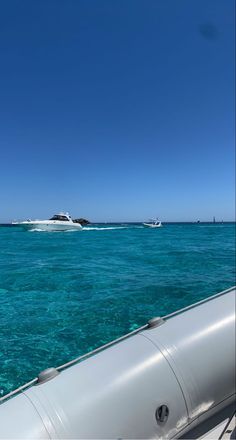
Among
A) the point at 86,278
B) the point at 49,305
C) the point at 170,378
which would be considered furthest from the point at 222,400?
the point at 86,278

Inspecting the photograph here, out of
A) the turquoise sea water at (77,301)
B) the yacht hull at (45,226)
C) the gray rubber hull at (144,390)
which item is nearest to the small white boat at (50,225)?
the yacht hull at (45,226)

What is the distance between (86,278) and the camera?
764 centimetres

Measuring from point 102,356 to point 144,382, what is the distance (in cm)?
32

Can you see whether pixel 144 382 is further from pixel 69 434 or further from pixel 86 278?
pixel 86 278

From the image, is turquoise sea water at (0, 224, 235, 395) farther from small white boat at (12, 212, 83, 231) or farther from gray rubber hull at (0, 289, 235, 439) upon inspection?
small white boat at (12, 212, 83, 231)

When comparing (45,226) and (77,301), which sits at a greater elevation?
(45,226)

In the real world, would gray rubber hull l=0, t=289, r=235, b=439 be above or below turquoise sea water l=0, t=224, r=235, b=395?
above

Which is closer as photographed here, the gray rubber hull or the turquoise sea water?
the gray rubber hull

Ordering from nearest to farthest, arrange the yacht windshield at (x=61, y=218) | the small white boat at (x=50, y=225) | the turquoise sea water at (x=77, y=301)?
1. the turquoise sea water at (x=77, y=301)
2. the small white boat at (x=50, y=225)
3. the yacht windshield at (x=61, y=218)

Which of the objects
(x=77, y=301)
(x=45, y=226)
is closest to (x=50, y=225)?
(x=45, y=226)

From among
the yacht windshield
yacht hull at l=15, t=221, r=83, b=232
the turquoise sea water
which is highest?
the yacht windshield

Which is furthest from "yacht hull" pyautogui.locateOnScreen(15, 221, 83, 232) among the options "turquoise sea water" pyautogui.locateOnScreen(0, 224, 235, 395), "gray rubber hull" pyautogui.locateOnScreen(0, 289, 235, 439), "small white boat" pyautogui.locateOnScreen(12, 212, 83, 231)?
"gray rubber hull" pyautogui.locateOnScreen(0, 289, 235, 439)

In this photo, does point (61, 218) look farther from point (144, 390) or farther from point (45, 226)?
point (144, 390)

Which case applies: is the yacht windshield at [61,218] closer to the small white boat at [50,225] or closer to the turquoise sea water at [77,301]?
the small white boat at [50,225]
